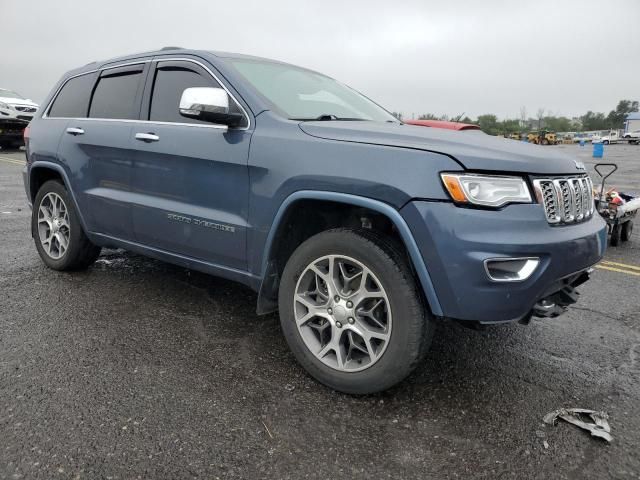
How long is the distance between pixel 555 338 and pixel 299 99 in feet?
7.67

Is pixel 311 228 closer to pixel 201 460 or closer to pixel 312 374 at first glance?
pixel 312 374

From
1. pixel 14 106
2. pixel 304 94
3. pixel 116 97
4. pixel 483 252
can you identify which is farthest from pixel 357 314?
pixel 14 106

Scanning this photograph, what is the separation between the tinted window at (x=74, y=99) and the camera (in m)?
4.23

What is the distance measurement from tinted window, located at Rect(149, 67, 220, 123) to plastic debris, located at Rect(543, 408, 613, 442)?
268 cm

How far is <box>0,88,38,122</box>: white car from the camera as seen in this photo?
1708cm

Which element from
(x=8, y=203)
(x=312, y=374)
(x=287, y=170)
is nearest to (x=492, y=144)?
(x=287, y=170)

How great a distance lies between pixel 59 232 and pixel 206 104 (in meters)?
2.39

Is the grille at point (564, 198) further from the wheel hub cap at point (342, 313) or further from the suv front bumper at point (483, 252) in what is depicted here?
the wheel hub cap at point (342, 313)

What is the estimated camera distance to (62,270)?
4445 millimetres

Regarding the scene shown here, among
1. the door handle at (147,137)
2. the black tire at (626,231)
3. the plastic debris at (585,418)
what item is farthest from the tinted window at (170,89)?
the black tire at (626,231)

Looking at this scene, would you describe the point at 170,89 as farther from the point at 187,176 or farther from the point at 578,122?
the point at 578,122

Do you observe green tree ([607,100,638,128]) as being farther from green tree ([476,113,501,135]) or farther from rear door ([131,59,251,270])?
rear door ([131,59,251,270])

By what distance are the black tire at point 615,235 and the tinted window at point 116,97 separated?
542cm

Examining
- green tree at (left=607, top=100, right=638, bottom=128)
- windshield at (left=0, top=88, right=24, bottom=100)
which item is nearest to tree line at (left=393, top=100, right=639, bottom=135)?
green tree at (left=607, top=100, right=638, bottom=128)
